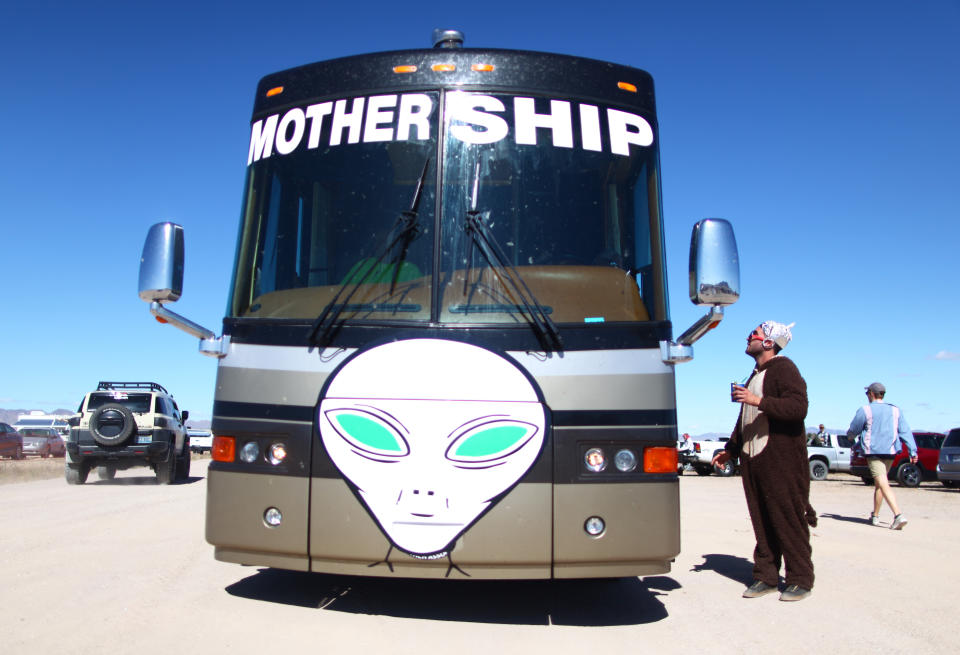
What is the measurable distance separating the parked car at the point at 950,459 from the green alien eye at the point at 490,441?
64.0 feet

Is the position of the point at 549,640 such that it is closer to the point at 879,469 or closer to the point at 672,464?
the point at 672,464

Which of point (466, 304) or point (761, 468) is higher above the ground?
point (466, 304)

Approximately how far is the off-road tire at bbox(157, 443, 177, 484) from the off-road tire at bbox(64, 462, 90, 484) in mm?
1406

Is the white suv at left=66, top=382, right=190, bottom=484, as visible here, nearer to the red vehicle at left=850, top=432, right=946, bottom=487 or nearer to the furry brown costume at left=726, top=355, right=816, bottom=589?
the furry brown costume at left=726, top=355, right=816, bottom=589

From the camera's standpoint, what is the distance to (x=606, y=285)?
478 centimetres

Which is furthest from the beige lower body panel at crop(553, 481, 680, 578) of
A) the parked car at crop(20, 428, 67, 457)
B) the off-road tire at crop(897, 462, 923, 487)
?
the parked car at crop(20, 428, 67, 457)

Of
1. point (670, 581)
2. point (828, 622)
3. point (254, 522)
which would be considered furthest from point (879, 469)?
point (254, 522)

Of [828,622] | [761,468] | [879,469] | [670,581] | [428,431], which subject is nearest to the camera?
[428,431]

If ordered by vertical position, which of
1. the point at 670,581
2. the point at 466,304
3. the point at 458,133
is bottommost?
the point at 670,581

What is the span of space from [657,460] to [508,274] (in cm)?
126

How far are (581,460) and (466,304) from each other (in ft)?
3.31

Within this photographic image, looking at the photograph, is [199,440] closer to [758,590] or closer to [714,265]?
[758,590]

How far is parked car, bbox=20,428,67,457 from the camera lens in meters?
38.8

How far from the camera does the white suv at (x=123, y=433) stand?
16672 mm
